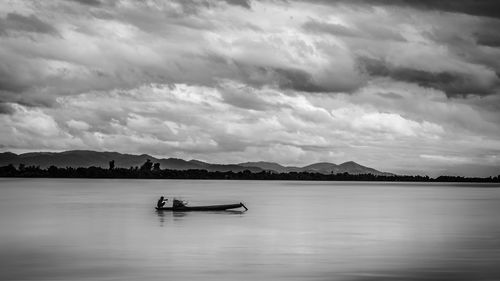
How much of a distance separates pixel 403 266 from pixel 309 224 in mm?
28982

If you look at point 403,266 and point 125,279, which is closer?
point 125,279

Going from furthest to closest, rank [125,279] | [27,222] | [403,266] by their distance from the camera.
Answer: [27,222] < [403,266] < [125,279]

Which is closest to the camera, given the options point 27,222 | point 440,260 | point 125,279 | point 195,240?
point 125,279

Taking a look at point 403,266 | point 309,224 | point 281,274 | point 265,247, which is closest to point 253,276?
point 281,274

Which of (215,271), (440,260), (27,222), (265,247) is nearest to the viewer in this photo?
(215,271)

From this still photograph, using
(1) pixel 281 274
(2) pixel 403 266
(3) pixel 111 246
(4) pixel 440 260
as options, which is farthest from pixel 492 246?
(3) pixel 111 246

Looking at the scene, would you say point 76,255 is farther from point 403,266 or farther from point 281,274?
point 403,266

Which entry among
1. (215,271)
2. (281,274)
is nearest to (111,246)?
(215,271)

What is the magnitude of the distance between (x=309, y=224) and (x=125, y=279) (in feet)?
117

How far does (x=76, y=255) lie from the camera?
39.0 meters

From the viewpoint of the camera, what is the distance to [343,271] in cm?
3388

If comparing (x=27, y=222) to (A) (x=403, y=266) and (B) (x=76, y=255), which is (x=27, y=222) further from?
(A) (x=403, y=266)

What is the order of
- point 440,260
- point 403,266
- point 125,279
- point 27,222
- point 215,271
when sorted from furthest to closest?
point 27,222 → point 440,260 → point 403,266 → point 215,271 → point 125,279

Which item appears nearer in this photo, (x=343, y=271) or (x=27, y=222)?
(x=343, y=271)
